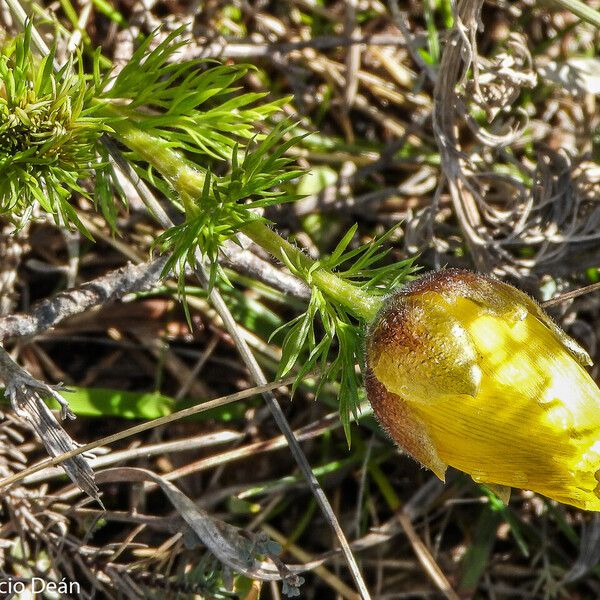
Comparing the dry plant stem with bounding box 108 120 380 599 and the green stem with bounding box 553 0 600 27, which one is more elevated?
the green stem with bounding box 553 0 600 27

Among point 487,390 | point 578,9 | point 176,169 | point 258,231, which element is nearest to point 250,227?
point 258,231

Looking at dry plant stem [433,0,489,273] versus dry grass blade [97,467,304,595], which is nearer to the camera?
dry grass blade [97,467,304,595]

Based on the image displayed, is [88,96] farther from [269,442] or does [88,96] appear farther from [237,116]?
[269,442]

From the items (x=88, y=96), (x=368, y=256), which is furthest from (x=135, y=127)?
(x=368, y=256)

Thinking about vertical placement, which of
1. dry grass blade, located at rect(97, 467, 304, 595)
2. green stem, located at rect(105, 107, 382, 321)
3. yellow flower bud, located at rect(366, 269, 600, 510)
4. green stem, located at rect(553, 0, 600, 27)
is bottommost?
dry grass blade, located at rect(97, 467, 304, 595)

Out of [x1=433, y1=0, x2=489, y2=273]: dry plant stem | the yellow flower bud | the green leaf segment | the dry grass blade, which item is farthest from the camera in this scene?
[x1=433, y1=0, x2=489, y2=273]: dry plant stem

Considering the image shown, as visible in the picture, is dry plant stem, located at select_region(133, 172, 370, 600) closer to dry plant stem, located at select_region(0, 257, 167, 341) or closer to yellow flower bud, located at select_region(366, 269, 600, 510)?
dry plant stem, located at select_region(0, 257, 167, 341)

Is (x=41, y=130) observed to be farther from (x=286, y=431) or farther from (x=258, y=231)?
(x=286, y=431)

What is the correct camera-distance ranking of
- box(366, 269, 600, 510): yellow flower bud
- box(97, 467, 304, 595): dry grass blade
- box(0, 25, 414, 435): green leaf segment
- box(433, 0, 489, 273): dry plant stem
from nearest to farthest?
box(366, 269, 600, 510): yellow flower bud
box(0, 25, 414, 435): green leaf segment
box(97, 467, 304, 595): dry grass blade
box(433, 0, 489, 273): dry plant stem

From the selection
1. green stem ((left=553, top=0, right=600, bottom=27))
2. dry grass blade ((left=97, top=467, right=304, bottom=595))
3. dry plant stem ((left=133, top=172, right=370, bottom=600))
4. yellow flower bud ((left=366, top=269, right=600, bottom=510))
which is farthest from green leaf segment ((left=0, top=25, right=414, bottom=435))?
green stem ((left=553, top=0, right=600, bottom=27))
